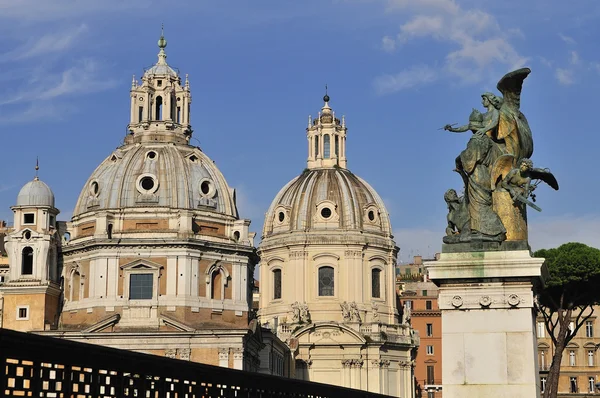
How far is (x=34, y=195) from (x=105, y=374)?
217 feet

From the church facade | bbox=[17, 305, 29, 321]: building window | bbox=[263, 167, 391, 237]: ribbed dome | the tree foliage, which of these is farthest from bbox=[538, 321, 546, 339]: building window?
bbox=[17, 305, 29, 321]: building window

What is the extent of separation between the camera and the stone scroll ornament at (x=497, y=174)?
55.2ft

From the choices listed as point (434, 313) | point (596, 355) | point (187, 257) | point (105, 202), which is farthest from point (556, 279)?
point (434, 313)

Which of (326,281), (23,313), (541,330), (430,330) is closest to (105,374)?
(23,313)

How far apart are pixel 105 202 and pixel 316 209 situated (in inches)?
1138

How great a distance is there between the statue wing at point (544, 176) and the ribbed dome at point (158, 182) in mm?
60525

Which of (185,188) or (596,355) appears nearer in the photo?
(185,188)

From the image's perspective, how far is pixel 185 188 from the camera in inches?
3049

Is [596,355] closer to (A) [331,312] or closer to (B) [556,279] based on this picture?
(A) [331,312]

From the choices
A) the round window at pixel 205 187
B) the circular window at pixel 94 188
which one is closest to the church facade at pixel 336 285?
the round window at pixel 205 187

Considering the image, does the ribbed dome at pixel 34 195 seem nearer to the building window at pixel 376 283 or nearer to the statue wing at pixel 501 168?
the building window at pixel 376 283

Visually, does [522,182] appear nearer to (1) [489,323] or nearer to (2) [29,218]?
(1) [489,323]

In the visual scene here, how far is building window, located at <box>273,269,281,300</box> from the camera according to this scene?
104m

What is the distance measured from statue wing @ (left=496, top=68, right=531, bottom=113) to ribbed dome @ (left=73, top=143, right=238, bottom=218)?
198 ft
